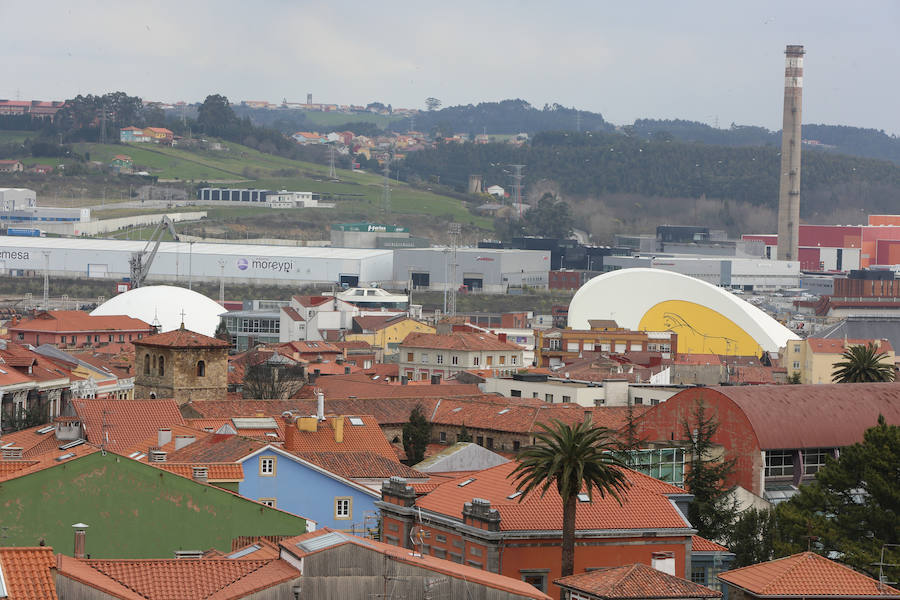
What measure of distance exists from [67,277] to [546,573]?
392 feet

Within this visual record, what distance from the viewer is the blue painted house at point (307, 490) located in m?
29.7

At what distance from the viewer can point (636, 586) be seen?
20.5 meters

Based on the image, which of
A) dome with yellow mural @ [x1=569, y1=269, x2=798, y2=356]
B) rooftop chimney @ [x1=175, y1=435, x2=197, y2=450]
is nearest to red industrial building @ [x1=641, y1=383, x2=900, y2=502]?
rooftop chimney @ [x1=175, y1=435, x2=197, y2=450]

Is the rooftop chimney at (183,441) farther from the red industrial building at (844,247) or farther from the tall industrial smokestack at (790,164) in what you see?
the red industrial building at (844,247)

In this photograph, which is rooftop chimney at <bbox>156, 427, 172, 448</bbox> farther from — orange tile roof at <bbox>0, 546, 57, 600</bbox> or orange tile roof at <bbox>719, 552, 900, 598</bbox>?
orange tile roof at <bbox>0, 546, 57, 600</bbox>

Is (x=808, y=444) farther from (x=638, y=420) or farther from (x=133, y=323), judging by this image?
(x=133, y=323)

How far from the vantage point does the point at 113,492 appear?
2300cm

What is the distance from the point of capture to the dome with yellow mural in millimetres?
90500

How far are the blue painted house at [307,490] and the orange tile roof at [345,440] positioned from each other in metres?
4.80

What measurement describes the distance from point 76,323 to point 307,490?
60017 millimetres

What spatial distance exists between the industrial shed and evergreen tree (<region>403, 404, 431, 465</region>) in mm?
90747

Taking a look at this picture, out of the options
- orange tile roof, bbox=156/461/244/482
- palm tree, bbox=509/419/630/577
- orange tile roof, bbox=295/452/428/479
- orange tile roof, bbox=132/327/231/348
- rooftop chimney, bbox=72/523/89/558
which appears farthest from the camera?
orange tile roof, bbox=132/327/231/348

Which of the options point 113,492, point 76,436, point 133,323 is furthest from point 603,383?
point 133,323

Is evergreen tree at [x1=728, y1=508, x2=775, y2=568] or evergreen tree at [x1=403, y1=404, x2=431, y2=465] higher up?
evergreen tree at [x1=728, y1=508, x2=775, y2=568]
